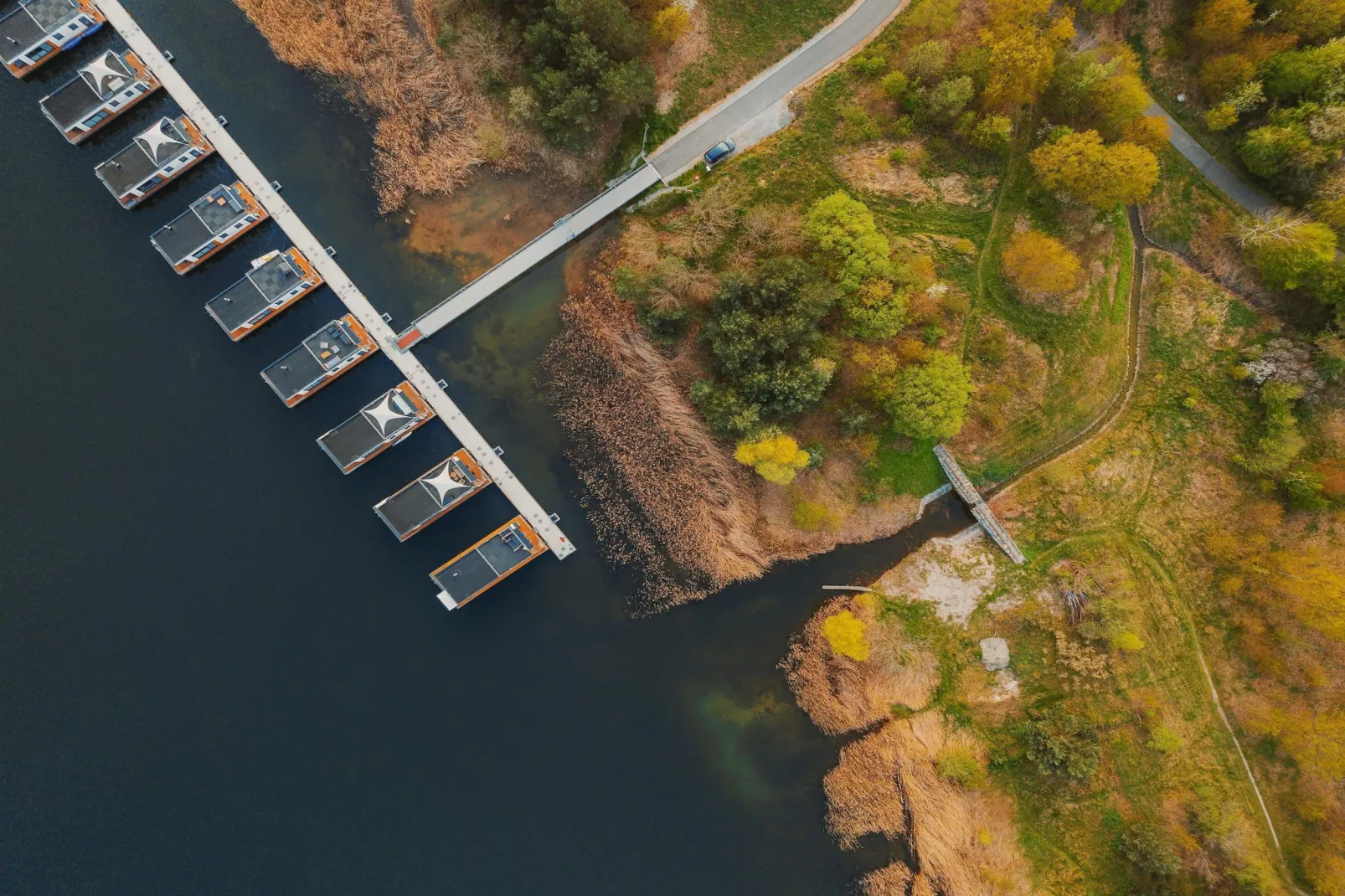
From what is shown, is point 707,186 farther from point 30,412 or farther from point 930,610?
point 30,412

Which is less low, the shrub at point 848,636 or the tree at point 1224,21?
the tree at point 1224,21

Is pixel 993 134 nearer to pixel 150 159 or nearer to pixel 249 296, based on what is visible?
pixel 249 296

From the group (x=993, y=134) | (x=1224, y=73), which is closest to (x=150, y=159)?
(x=993, y=134)

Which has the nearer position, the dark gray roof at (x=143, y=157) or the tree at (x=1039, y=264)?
the dark gray roof at (x=143, y=157)

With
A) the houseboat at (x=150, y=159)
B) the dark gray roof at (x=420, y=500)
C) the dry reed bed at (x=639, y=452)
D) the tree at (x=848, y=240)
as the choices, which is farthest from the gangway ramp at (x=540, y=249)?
the houseboat at (x=150, y=159)

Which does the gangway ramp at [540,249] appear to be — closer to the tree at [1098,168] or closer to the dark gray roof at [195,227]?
the dark gray roof at [195,227]

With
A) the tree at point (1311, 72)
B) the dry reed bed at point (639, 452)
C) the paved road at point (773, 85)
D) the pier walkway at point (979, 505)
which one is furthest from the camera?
the pier walkway at point (979, 505)

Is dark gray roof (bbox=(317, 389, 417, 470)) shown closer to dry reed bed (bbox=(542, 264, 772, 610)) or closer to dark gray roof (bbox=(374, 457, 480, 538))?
dark gray roof (bbox=(374, 457, 480, 538))
